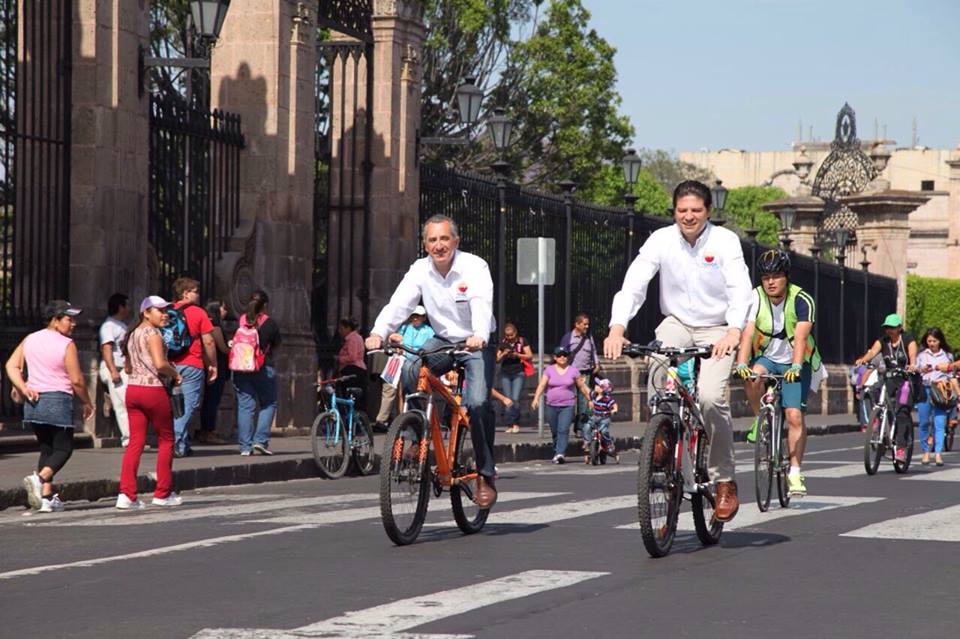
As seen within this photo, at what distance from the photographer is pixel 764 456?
11867 mm

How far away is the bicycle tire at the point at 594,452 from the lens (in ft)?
68.5

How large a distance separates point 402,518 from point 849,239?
3772 cm

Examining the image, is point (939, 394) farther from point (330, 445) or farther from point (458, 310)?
point (458, 310)

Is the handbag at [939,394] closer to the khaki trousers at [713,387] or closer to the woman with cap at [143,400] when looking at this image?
the woman with cap at [143,400]

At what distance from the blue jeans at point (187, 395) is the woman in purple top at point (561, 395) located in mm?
4628

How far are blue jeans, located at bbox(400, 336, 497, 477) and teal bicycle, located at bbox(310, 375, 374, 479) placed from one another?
7.04m

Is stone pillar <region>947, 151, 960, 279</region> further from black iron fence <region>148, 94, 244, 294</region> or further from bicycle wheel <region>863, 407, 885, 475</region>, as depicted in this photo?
bicycle wheel <region>863, 407, 885, 475</region>

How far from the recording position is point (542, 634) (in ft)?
22.1

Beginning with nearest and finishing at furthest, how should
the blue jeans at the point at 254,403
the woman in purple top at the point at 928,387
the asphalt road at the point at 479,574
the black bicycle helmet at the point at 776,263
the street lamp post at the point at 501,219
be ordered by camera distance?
1. the asphalt road at the point at 479,574
2. the black bicycle helmet at the point at 776,263
3. the blue jeans at the point at 254,403
4. the woman in purple top at the point at 928,387
5. the street lamp post at the point at 501,219

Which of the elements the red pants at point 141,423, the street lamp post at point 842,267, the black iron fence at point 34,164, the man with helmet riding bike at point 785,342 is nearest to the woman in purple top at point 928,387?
the man with helmet riding bike at point 785,342

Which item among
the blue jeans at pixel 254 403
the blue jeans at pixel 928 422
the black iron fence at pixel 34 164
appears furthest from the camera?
the blue jeans at pixel 928 422

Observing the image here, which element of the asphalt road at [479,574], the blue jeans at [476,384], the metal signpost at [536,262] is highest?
the metal signpost at [536,262]

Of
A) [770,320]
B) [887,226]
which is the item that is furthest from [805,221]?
[770,320]

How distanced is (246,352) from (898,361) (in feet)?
21.2
